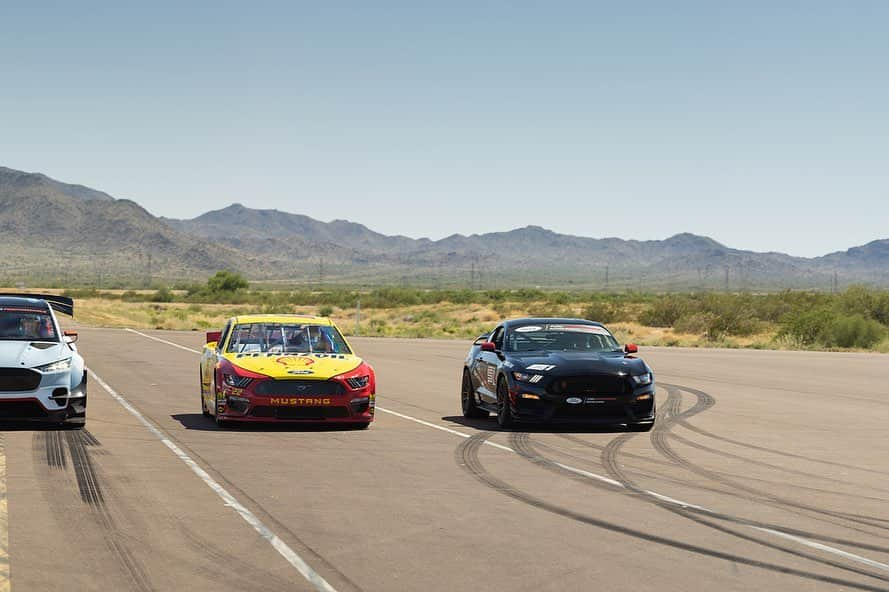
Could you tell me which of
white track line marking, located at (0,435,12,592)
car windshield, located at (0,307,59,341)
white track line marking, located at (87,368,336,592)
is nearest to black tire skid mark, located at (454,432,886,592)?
white track line marking, located at (87,368,336,592)

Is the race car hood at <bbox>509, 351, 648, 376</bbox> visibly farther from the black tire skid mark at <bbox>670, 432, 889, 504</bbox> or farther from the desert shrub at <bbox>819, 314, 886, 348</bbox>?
the desert shrub at <bbox>819, 314, 886, 348</bbox>

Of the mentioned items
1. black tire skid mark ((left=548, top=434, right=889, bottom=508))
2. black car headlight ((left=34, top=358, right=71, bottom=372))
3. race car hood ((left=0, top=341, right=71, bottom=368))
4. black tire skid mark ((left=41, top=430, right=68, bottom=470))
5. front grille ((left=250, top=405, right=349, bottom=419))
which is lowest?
black tire skid mark ((left=548, top=434, right=889, bottom=508))

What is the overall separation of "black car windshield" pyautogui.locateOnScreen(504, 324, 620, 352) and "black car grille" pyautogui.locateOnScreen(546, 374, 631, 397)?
139 centimetres

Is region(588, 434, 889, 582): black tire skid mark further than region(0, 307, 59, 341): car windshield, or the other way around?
region(0, 307, 59, 341): car windshield

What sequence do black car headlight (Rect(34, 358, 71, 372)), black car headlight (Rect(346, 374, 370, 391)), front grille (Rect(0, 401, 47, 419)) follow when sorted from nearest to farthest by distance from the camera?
front grille (Rect(0, 401, 47, 419))
black car headlight (Rect(34, 358, 71, 372))
black car headlight (Rect(346, 374, 370, 391))

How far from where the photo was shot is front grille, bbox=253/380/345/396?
52.0 ft

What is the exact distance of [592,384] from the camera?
16.4 metres

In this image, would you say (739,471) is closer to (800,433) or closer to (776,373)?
(800,433)

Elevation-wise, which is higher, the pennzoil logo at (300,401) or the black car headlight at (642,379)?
the black car headlight at (642,379)

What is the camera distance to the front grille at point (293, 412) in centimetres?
1588

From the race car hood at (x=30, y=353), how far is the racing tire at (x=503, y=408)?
5.69 m

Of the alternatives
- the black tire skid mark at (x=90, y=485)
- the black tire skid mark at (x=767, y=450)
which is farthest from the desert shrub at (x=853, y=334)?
the black tire skid mark at (x=90, y=485)

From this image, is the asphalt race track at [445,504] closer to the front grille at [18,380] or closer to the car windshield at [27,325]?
the front grille at [18,380]

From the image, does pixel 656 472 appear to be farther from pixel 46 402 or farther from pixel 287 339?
pixel 46 402
